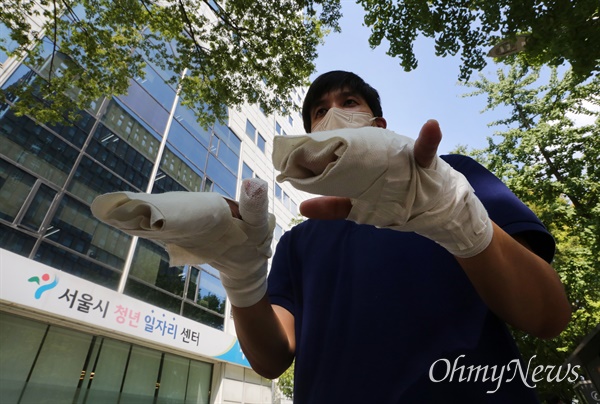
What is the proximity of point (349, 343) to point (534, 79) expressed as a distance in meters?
14.1

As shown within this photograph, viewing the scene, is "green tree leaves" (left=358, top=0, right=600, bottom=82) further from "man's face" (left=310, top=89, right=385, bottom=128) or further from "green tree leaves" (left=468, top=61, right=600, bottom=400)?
"green tree leaves" (left=468, top=61, right=600, bottom=400)

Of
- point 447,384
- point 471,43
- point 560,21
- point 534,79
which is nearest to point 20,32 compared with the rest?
point 471,43

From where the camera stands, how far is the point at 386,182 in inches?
33.0

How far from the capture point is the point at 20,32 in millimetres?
4973

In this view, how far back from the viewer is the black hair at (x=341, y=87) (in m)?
2.04

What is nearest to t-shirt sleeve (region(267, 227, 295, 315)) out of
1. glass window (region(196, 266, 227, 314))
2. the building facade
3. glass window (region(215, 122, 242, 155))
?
the building facade

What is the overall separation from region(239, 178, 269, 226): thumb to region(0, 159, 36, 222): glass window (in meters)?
8.76

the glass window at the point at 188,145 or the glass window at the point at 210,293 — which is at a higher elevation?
the glass window at the point at 188,145

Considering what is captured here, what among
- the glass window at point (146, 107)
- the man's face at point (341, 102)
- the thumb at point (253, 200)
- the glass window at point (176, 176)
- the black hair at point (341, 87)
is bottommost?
the thumb at point (253, 200)

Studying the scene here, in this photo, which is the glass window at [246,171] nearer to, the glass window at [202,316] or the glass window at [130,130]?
the glass window at [130,130]

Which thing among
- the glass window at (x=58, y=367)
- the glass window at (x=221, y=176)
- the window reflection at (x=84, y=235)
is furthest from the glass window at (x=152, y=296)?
the glass window at (x=221, y=176)

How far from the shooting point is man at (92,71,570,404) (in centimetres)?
85

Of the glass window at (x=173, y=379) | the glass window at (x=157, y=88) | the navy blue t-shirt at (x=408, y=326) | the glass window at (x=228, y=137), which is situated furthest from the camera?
the glass window at (x=228, y=137)

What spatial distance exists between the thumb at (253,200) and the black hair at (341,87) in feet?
3.79
